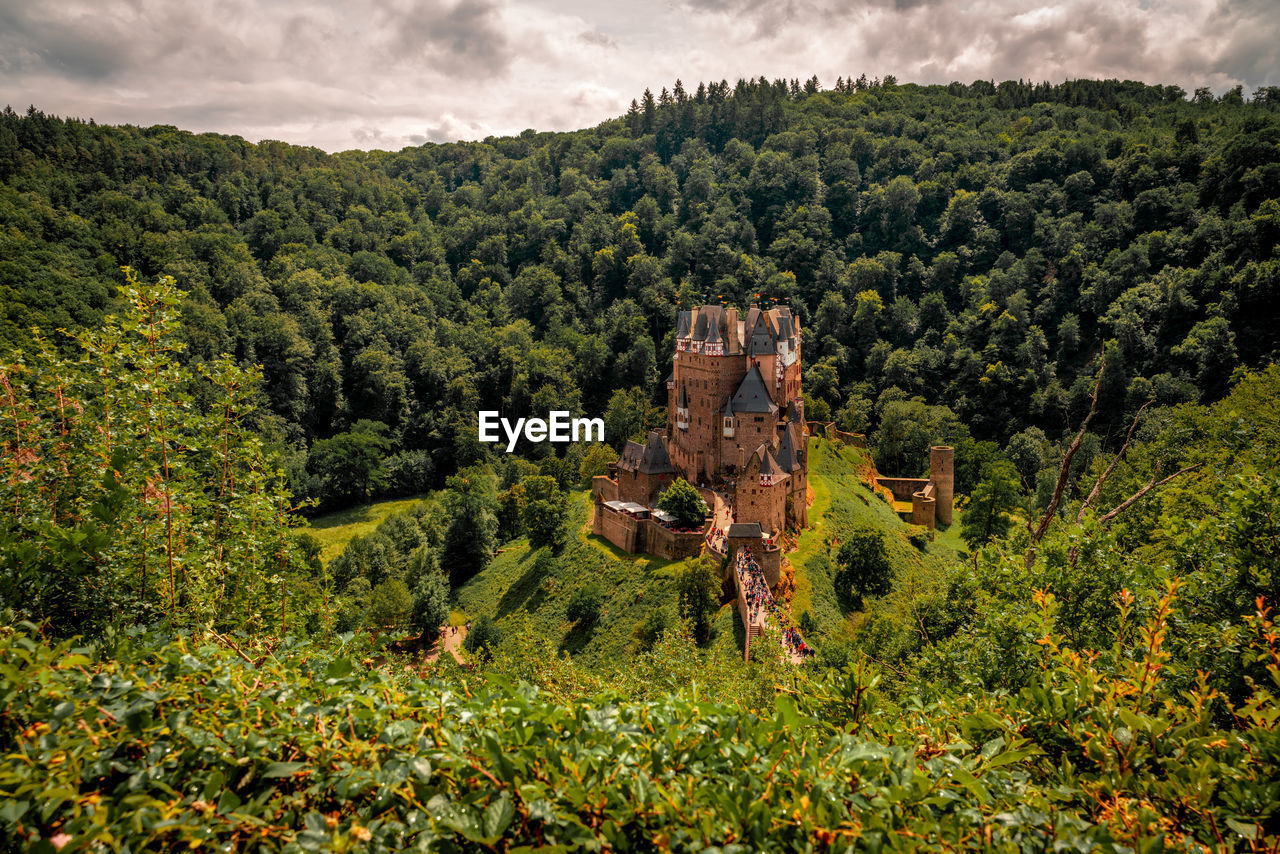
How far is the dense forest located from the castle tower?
2748mm

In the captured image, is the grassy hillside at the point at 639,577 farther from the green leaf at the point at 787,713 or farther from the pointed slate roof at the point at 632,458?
the green leaf at the point at 787,713

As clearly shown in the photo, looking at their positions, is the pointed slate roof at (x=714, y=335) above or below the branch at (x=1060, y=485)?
above

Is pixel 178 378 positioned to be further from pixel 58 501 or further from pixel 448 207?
pixel 448 207

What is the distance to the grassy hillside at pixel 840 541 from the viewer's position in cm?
3416

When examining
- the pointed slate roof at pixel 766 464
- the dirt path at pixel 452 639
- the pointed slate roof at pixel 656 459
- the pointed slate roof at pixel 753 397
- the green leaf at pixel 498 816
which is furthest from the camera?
the pointed slate roof at pixel 656 459

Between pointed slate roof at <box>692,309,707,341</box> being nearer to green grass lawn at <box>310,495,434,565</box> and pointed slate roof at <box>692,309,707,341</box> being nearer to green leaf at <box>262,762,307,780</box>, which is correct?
green grass lawn at <box>310,495,434,565</box>

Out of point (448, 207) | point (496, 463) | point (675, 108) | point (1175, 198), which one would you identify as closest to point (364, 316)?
point (496, 463)

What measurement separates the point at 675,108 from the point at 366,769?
15287cm

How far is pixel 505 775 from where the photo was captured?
3.79 metres

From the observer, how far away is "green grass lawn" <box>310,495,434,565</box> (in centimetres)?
6053

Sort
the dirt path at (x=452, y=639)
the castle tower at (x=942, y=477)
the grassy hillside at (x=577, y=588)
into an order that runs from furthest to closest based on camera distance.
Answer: the castle tower at (x=942, y=477) < the dirt path at (x=452, y=639) < the grassy hillside at (x=577, y=588)

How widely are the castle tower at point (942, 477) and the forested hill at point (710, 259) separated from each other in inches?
393

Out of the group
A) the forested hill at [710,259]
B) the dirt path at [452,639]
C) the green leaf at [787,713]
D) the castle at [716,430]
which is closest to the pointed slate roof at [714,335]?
the castle at [716,430]

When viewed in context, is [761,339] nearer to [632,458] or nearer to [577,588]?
[632,458]
